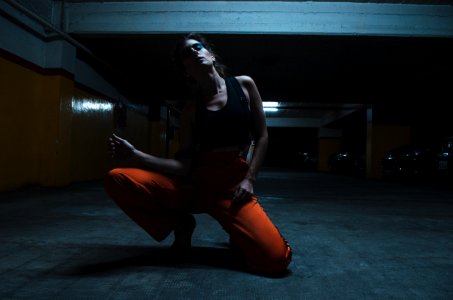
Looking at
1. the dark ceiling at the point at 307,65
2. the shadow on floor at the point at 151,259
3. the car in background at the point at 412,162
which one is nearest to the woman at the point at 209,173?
the shadow on floor at the point at 151,259

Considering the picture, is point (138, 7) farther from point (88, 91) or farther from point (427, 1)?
point (427, 1)

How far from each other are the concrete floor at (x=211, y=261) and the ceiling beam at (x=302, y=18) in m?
3.99

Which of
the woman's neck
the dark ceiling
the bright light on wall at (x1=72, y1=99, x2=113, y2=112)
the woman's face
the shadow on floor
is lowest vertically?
the shadow on floor

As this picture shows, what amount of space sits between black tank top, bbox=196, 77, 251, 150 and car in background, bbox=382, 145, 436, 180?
9349 mm

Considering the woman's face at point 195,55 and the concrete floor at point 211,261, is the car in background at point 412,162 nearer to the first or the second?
the concrete floor at point 211,261

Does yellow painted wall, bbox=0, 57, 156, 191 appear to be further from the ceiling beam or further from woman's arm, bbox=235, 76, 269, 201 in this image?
woman's arm, bbox=235, 76, 269, 201

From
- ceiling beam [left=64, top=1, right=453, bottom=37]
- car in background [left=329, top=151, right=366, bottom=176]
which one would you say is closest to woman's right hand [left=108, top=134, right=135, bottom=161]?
ceiling beam [left=64, top=1, right=453, bottom=37]

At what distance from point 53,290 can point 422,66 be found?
34.5 feet

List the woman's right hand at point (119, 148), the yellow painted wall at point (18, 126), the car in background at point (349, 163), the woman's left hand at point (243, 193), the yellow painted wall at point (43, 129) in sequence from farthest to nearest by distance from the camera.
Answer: the car in background at point (349, 163)
the yellow painted wall at point (43, 129)
the yellow painted wall at point (18, 126)
the woman's left hand at point (243, 193)
the woman's right hand at point (119, 148)

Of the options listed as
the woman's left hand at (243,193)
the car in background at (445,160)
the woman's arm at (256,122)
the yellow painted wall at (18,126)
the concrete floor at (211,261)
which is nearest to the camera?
the concrete floor at (211,261)

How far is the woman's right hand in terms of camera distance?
2.09 m

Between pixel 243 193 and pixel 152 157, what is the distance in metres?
0.55

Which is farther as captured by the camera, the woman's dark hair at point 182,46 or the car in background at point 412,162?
the car in background at point 412,162

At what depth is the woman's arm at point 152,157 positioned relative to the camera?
2100 mm
